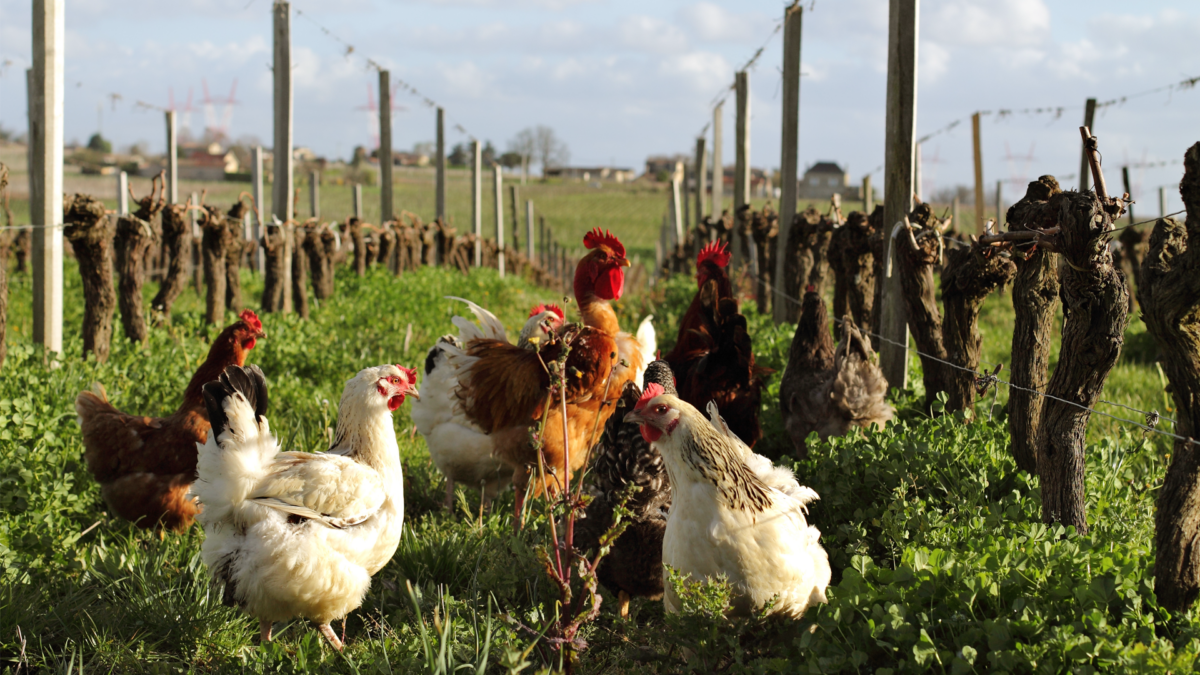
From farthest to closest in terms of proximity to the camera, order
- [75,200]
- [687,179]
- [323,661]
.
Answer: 1. [687,179]
2. [75,200]
3. [323,661]

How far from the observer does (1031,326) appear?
3521 millimetres

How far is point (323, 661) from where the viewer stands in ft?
9.91

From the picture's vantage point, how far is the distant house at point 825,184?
1087 inches

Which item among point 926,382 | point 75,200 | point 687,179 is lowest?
point 926,382

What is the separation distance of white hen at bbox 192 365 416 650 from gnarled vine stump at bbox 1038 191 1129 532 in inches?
102

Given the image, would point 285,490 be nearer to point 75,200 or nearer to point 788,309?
point 75,200

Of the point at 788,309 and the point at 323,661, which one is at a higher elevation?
the point at 788,309

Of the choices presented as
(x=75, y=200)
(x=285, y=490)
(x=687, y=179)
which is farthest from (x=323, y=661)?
(x=687, y=179)

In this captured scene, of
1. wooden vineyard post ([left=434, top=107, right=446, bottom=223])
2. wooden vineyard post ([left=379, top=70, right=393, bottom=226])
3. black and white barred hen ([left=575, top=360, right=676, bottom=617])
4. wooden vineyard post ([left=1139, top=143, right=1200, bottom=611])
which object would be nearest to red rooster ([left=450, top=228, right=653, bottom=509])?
black and white barred hen ([left=575, top=360, right=676, bottom=617])

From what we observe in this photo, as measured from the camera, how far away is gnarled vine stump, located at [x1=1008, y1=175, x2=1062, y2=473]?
11.4 ft

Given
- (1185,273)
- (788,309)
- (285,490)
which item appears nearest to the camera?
(1185,273)

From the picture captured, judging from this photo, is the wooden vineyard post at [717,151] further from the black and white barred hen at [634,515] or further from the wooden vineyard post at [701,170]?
the black and white barred hen at [634,515]

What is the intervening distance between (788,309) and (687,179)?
2109cm

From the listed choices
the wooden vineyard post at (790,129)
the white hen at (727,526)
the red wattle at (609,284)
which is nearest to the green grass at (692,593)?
the white hen at (727,526)
